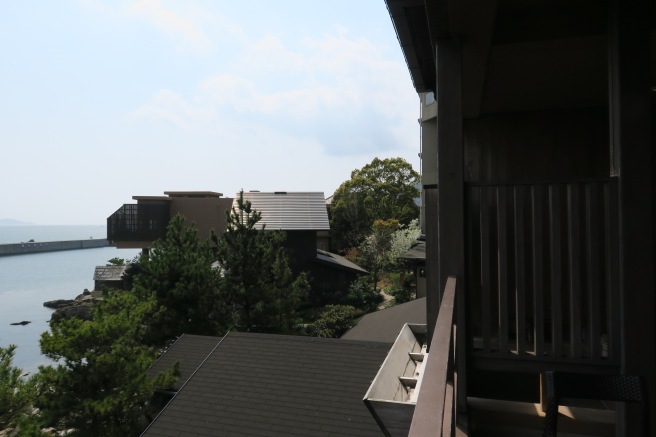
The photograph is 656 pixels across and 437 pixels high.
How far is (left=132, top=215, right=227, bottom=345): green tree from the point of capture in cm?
1330

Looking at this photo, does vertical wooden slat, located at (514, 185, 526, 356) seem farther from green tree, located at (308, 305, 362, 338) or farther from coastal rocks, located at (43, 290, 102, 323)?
coastal rocks, located at (43, 290, 102, 323)

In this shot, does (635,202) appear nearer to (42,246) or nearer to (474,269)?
(474,269)

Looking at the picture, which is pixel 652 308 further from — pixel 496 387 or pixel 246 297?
pixel 246 297

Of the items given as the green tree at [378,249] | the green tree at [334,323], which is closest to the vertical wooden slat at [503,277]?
the green tree at [334,323]

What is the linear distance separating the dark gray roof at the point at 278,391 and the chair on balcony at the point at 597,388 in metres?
5.17

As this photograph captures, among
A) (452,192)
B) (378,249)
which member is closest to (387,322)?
(452,192)

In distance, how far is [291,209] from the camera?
26484 mm

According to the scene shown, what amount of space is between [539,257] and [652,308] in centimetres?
54

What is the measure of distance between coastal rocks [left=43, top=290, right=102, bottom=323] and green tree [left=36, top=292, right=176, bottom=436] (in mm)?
19359

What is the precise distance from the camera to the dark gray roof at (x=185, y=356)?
9.92 meters

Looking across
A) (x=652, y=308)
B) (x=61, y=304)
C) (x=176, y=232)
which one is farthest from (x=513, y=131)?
Result: (x=61, y=304)

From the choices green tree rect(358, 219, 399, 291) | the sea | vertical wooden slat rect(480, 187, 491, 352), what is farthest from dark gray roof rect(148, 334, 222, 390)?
green tree rect(358, 219, 399, 291)

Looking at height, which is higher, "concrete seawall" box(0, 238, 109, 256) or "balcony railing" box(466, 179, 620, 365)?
"balcony railing" box(466, 179, 620, 365)

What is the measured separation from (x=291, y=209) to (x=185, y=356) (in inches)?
647
